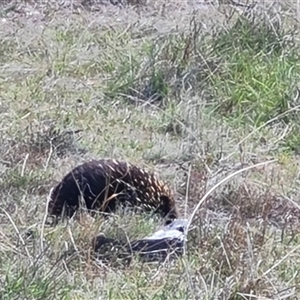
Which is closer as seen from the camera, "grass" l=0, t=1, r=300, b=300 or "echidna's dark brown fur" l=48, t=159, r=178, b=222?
"grass" l=0, t=1, r=300, b=300

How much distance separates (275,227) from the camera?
4.46 m

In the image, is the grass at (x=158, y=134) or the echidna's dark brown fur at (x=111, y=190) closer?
the grass at (x=158, y=134)

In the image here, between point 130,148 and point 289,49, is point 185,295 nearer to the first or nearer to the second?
point 130,148

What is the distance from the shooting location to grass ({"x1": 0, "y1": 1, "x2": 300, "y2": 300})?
3.70 metres

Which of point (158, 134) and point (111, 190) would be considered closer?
point (111, 190)

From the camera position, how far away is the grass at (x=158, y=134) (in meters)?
3.70

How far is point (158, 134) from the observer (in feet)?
19.0

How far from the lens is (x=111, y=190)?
189 inches

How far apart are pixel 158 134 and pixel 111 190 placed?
41.8 inches

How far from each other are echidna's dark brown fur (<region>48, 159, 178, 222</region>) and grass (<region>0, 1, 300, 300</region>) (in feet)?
0.34

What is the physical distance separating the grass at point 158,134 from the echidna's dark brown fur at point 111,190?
103 mm

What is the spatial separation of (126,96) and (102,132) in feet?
1.78

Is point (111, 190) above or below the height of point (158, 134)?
above

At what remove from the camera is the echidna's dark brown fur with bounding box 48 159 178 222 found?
4582 mm
